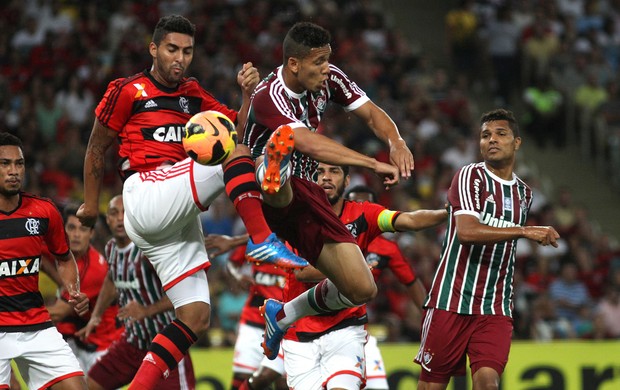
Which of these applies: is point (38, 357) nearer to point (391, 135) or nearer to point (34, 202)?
point (34, 202)

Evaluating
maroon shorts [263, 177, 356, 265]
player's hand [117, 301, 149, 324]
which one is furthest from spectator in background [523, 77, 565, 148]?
maroon shorts [263, 177, 356, 265]

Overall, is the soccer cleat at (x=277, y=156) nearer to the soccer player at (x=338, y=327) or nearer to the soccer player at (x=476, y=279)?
the soccer player at (x=338, y=327)

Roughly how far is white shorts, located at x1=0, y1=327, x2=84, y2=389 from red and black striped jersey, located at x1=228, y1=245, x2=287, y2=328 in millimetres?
2918

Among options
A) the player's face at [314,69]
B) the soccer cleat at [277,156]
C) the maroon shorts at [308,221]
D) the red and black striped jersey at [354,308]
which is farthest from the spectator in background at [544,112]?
the soccer cleat at [277,156]

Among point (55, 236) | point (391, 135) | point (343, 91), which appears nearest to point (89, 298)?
point (55, 236)

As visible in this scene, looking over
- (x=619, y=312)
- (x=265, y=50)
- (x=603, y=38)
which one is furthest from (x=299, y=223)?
(x=603, y=38)

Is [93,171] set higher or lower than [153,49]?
lower

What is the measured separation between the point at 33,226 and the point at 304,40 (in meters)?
2.54

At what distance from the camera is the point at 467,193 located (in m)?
7.86

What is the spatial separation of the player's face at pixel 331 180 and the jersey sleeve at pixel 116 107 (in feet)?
6.11

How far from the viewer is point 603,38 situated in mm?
21016

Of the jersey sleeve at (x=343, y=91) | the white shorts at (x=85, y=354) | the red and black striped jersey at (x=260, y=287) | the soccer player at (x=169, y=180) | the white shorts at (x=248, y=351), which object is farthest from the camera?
the white shorts at (x=248, y=351)

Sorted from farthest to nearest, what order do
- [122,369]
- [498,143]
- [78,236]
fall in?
[78,236], [122,369], [498,143]

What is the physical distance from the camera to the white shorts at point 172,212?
21.7ft
